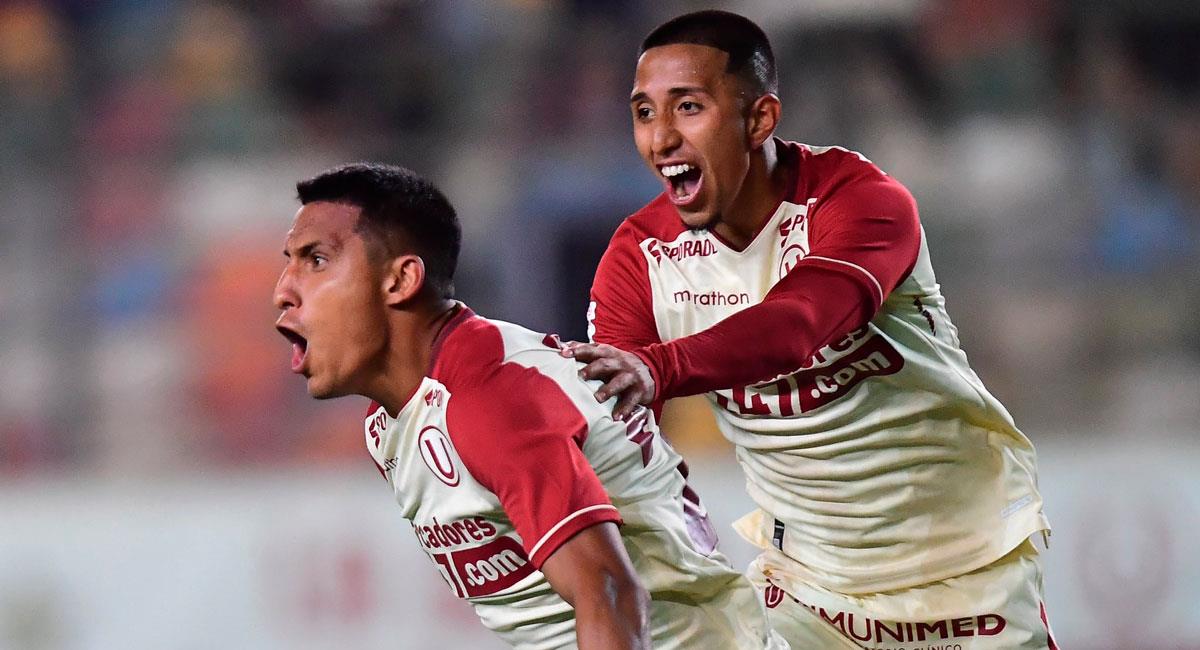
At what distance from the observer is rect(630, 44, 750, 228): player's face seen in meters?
3.29

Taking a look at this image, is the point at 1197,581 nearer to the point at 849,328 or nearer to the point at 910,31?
the point at 910,31

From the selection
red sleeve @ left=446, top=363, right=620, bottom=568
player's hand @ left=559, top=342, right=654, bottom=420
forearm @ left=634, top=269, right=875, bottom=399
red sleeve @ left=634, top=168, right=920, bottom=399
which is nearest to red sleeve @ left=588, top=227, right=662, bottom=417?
red sleeve @ left=634, top=168, right=920, bottom=399

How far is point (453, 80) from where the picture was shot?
24.6 ft

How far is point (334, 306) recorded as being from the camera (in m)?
2.73

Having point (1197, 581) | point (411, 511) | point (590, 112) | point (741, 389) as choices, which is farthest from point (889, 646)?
point (590, 112)

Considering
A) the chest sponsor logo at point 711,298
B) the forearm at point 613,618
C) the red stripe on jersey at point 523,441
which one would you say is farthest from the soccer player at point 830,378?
the forearm at point 613,618

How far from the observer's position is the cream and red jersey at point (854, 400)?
3.39m

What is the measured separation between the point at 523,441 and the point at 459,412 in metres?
0.16

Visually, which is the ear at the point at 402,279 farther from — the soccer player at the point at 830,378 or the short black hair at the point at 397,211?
the soccer player at the point at 830,378

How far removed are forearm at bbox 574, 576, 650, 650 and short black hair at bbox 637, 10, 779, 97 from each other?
140cm

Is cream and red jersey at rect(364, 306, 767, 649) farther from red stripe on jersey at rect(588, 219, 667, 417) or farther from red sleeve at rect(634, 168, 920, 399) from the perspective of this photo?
red stripe on jersey at rect(588, 219, 667, 417)

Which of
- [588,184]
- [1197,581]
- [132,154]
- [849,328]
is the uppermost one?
[132,154]

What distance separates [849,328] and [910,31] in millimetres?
4746

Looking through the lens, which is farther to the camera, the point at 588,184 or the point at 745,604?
the point at 588,184
